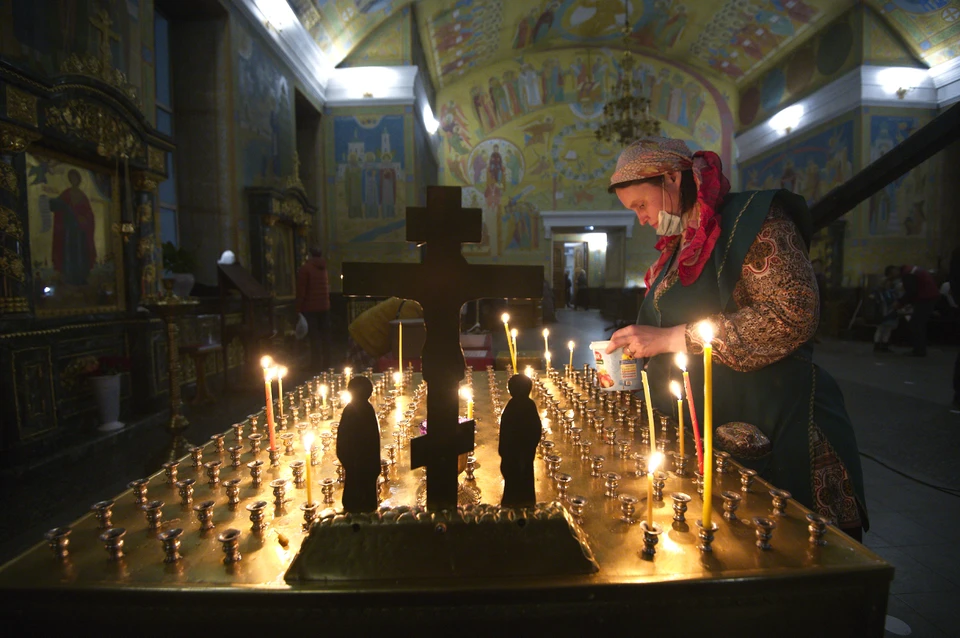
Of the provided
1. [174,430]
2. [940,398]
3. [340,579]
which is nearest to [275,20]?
[174,430]

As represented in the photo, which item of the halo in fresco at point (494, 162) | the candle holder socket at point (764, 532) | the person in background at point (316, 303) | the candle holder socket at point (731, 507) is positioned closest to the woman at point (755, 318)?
the candle holder socket at point (731, 507)

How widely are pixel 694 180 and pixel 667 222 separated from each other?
0.16 metres

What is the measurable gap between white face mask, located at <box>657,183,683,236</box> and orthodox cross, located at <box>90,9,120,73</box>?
5.62 meters

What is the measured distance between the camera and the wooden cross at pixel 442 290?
920mm

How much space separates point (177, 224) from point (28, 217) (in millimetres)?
3639

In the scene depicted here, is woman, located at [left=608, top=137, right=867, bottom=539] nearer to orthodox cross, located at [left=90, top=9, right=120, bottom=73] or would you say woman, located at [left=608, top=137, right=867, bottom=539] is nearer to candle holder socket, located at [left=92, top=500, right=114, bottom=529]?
candle holder socket, located at [left=92, top=500, right=114, bottom=529]

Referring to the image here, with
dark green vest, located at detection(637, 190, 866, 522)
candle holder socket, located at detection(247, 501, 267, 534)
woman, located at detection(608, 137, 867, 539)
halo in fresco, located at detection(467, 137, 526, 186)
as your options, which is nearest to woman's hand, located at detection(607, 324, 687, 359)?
woman, located at detection(608, 137, 867, 539)

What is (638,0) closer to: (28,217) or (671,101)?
(671,101)

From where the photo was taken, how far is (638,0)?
14664mm

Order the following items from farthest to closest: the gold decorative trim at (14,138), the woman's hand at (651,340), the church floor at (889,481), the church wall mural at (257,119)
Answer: the church wall mural at (257,119)
the gold decorative trim at (14,138)
the church floor at (889,481)
the woman's hand at (651,340)

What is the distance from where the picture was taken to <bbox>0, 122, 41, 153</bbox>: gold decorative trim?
376cm

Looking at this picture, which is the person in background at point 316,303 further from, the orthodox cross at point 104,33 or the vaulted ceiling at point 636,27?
the vaulted ceiling at point 636,27

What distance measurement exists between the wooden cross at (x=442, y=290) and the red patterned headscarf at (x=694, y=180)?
2.89 ft

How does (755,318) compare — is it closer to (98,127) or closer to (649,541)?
(649,541)
